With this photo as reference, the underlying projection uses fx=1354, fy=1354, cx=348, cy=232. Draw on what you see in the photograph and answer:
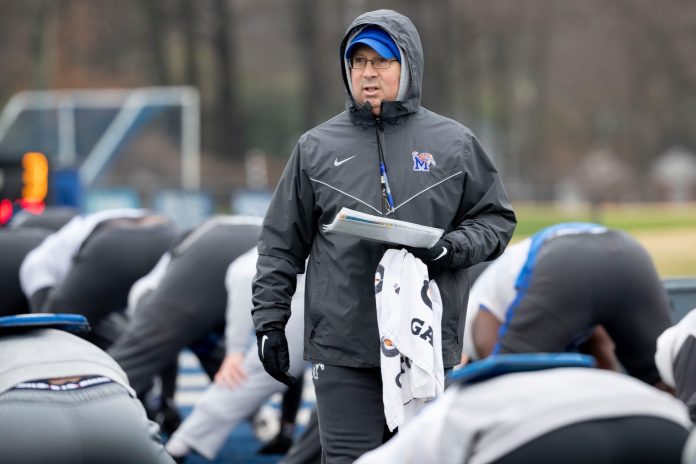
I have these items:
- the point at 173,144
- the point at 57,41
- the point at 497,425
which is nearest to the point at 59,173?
the point at 497,425

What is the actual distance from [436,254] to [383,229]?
0.24 m

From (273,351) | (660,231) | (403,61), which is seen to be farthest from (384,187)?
(660,231)

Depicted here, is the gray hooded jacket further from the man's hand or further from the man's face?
the man's hand

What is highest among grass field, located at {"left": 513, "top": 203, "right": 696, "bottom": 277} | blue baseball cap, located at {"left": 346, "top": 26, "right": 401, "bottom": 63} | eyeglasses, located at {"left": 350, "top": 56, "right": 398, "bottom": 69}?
blue baseball cap, located at {"left": 346, "top": 26, "right": 401, "bottom": 63}

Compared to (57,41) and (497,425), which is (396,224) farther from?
(57,41)

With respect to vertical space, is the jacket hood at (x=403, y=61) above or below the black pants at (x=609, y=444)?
above

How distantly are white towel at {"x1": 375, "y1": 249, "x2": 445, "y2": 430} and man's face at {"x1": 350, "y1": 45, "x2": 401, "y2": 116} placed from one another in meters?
0.55

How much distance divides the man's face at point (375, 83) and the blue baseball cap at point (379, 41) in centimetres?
3

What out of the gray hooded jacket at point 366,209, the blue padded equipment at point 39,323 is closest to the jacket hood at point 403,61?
the gray hooded jacket at point 366,209

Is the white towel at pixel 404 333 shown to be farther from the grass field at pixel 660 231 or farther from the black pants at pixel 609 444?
the grass field at pixel 660 231

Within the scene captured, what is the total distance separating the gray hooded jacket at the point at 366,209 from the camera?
4387 mm

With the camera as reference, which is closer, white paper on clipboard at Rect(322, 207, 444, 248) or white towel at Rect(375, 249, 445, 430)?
white paper on clipboard at Rect(322, 207, 444, 248)

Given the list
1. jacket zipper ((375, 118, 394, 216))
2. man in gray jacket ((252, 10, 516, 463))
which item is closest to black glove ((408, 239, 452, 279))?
man in gray jacket ((252, 10, 516, 463))

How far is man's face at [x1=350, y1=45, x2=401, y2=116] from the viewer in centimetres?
455
